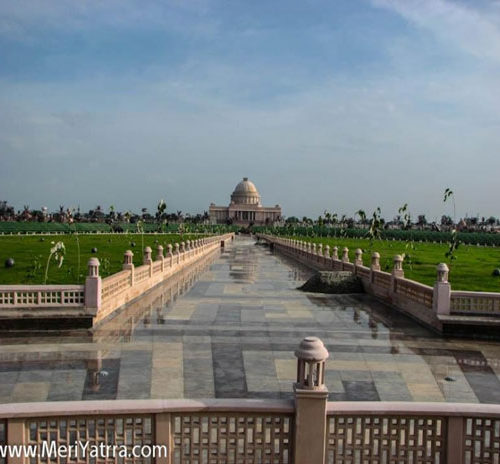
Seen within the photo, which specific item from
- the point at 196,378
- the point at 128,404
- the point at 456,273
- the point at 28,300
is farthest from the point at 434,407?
the point at 456,273

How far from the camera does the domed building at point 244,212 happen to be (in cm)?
18088

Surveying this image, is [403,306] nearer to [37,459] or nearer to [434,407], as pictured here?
[434,407]

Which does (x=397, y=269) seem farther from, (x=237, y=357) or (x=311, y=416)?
(x=311, y=416)

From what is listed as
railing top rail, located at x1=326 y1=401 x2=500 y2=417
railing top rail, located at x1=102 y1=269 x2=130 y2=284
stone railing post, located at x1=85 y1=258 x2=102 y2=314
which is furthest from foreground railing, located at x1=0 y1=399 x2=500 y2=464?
railing top rail, located at x1=102 y1=269 x2=130 y2=284

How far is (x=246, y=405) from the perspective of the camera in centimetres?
497

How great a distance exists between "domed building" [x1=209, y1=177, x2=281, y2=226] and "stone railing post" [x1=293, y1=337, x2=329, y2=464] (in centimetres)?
17102

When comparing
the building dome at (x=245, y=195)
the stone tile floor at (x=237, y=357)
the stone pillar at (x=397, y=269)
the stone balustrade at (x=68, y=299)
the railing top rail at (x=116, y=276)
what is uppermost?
the building dome at (x=245, y=195)

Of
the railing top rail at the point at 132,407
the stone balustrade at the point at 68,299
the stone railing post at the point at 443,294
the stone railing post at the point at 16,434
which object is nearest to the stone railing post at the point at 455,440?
the railing top rail at the point at 132,407

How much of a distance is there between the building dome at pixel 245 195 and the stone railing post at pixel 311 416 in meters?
183

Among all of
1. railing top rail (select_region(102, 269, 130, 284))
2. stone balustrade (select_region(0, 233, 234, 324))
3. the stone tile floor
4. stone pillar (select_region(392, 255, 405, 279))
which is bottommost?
the stone tile floor

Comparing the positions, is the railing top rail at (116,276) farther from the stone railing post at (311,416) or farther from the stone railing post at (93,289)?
the stone railing post at (311,416)

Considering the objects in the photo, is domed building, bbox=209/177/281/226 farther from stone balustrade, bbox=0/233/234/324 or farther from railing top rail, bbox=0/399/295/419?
railing top rail, bbox=0/399/295/419

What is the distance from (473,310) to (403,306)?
303 centimetres

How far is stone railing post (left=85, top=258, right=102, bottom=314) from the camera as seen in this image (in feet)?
43.7
